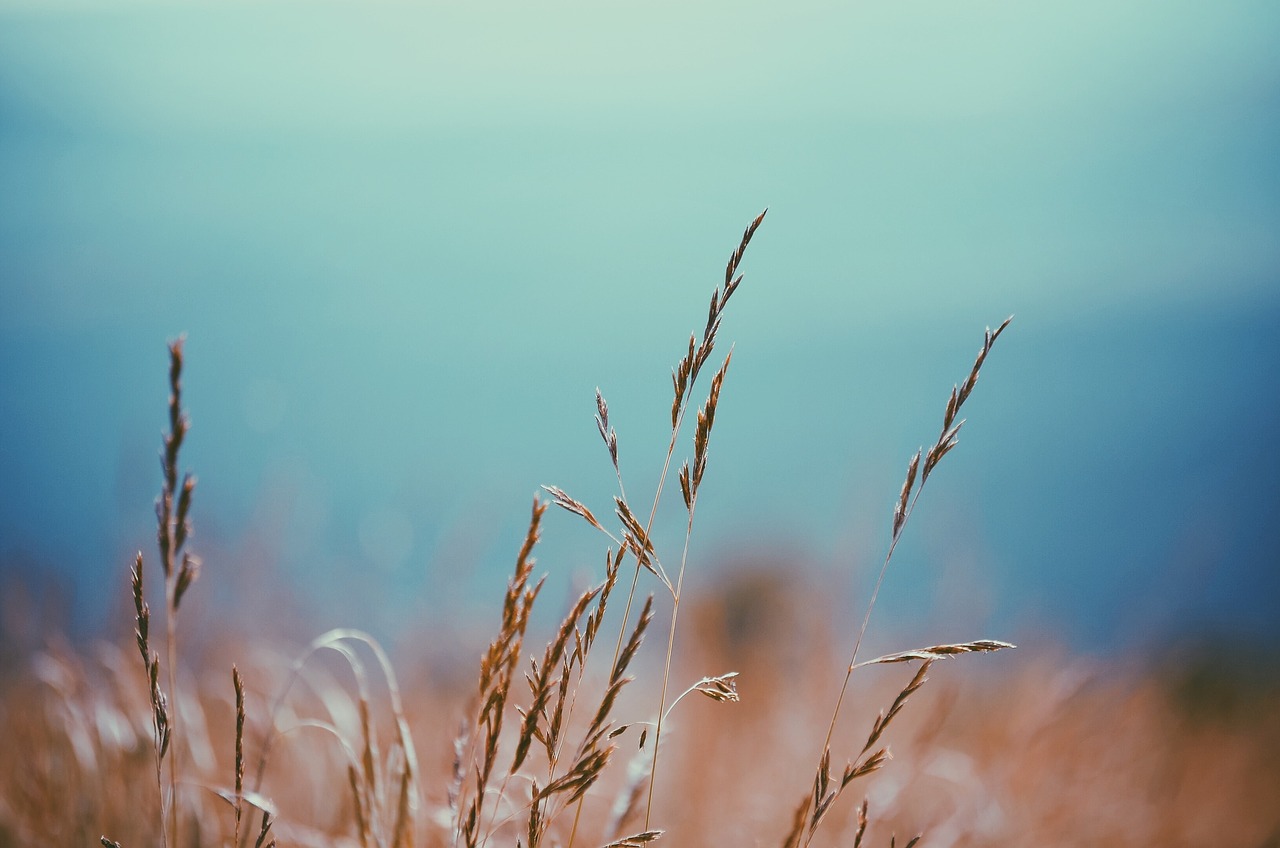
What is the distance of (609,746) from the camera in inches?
31.4

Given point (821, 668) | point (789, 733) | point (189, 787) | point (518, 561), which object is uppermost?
point (518, 561)

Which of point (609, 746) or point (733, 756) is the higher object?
point (609, 746)

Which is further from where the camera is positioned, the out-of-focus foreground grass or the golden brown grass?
the out-of-focus foreground grass

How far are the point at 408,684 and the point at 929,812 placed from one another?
2.01 metres

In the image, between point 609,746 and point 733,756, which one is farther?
point 733,756

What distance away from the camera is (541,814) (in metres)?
0.90

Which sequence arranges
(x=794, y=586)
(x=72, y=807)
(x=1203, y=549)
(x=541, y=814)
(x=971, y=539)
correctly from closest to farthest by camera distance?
(x=541, y=814), (x=72, y=807), (x=1203, y=549), (x=971, y=539), (x=794, y=586)

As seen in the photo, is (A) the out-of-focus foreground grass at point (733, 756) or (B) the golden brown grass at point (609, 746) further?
(A) the out-of-focus foreground grass at point (733, 756)

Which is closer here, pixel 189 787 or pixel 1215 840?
pixel 189 787

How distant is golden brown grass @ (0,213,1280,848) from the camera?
818 mm

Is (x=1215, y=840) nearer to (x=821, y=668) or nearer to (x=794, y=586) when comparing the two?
(x=821, y=668)

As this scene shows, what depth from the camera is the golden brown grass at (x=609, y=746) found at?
2.68ft

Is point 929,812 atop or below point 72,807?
below

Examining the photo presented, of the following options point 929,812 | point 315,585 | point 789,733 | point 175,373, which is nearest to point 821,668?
point 789,733
